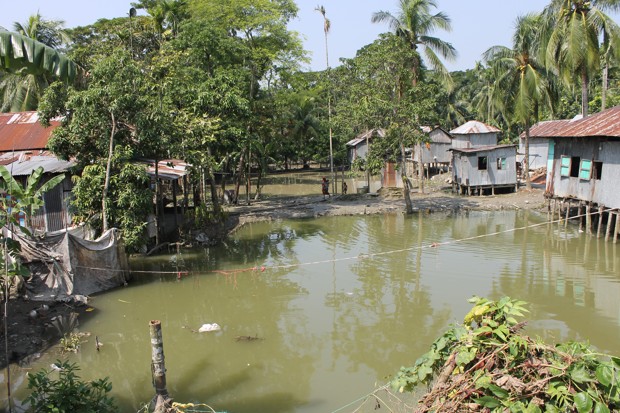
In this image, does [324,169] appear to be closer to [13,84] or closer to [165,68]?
[13,84]

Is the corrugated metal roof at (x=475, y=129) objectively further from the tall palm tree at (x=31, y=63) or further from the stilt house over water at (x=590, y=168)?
the tall palm tree at (x=31, y=63)

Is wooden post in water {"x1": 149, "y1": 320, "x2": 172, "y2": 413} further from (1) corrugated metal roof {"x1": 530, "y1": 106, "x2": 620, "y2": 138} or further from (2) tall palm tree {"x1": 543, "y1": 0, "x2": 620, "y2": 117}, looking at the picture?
(2) tall palm tree {"x1": 543, "y1": 0, "x2": 620, "y2": 117}

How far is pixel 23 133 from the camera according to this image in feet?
72.5

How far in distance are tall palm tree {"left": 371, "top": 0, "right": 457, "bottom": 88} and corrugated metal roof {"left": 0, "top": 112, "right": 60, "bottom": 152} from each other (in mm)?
17845

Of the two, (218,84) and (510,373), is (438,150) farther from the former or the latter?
(510,373)

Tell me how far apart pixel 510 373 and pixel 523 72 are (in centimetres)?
2452

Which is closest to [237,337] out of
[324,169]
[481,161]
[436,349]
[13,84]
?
[436,349]

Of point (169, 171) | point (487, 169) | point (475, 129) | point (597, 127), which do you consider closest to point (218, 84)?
point (169, 171)

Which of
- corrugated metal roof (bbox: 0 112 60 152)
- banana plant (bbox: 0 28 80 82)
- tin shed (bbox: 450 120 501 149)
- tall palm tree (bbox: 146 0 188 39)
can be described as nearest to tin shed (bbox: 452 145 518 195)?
tin shed (bbox: 450 120 501 149)

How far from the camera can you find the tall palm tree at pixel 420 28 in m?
27.7

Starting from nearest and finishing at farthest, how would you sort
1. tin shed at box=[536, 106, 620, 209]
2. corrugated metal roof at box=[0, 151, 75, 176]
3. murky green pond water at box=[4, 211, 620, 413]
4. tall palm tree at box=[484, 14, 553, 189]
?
1. murky green pond water at box=[4, 211, 620, 413]
2. corrugated metal roof at box=[0, 151, 75, 176]
3. tin shed at box=[536, 106, 620, 209]
4. tall palm tree at box=[484, 14, 553, 189]

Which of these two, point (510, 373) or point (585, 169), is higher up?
point (585, 169)

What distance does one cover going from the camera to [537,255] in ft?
55.1

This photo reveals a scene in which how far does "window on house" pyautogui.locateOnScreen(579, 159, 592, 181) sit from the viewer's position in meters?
18.7
